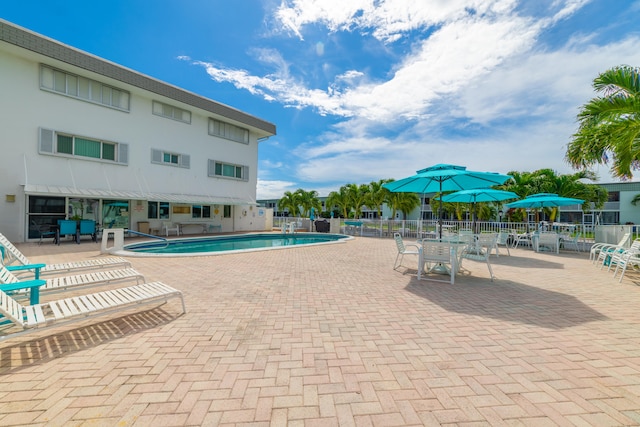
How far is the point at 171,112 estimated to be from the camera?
736 inches

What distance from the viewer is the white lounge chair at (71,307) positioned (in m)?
2.57

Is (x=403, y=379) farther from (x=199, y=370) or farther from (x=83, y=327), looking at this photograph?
(x=83, y=327)

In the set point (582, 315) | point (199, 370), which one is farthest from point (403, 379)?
point (582, 315)

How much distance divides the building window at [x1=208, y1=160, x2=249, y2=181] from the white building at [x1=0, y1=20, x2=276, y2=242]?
0.28 feet

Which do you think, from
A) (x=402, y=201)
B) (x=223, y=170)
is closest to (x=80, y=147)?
(x=223, y=170)

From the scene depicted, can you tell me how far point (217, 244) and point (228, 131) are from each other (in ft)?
37.5

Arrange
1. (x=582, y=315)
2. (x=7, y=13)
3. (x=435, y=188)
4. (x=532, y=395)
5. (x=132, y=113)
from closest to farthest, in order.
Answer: (x=532, y=395) < (x=582, y=315) < (x=435, y=188) < (x=7, y=13) < (x=132, y=113)

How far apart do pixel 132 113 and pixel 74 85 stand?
9.25 feet

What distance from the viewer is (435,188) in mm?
8078

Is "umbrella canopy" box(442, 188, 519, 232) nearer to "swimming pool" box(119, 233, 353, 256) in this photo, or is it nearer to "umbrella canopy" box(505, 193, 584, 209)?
"umbrella canopy" box(505, 193, 584, 209)

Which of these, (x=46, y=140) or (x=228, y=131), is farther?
(x=228, y=131)

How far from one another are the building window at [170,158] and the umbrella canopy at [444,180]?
16.7m

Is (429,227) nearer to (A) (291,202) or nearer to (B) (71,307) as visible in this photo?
(B) (71,307)

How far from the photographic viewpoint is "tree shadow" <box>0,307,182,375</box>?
2692mm
